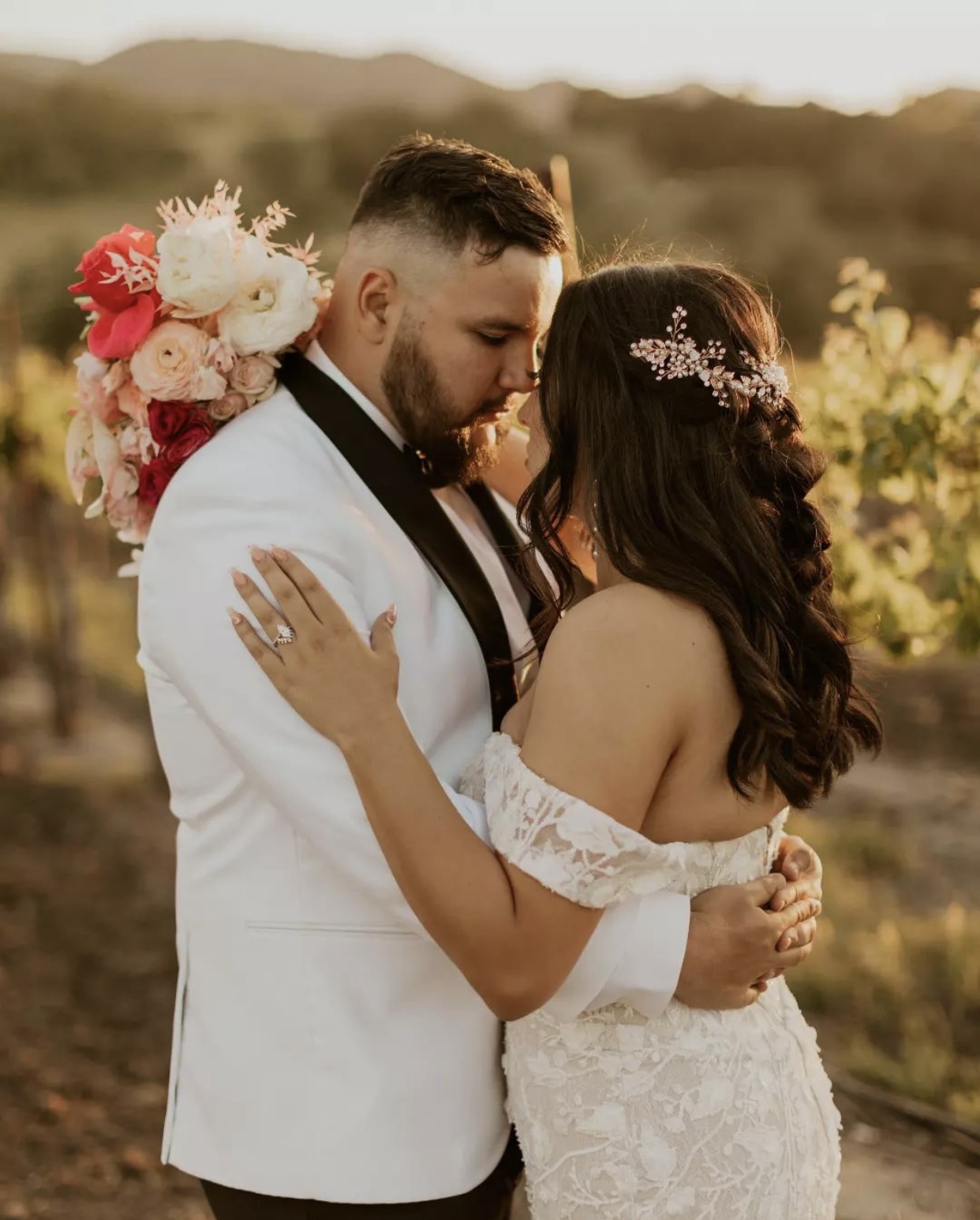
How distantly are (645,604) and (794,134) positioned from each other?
31187 mm

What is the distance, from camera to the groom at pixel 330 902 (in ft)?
6.91

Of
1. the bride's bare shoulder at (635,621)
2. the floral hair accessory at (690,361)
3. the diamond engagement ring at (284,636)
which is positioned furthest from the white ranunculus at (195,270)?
the bride's bare shoulder at (635,621)

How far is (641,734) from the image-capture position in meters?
1.94

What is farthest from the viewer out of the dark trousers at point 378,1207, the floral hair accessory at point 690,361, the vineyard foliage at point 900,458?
the vineyard foliage at point 900,458

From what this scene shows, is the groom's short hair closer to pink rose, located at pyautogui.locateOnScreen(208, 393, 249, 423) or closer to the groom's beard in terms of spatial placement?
the groom's beard

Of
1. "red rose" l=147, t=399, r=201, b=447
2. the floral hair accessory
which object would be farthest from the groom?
the floral hair accessory

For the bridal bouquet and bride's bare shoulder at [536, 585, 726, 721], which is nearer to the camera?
bride's bare shoulder at [536, 585, 726, 721]

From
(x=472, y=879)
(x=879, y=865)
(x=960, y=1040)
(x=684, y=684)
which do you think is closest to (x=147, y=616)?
(x=472, y=879)

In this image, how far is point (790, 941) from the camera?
2.25m

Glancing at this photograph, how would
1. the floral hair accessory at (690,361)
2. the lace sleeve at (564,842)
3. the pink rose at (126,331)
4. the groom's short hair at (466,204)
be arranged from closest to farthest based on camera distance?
the lace sleeve at (564,842) < the floral hair accessory at (690,361) < the pink rose at (126,331) < the groom's short hair at (466,204)

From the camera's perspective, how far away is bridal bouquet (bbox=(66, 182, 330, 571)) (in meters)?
2.32

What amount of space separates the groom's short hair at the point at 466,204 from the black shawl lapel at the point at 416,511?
1.27ft

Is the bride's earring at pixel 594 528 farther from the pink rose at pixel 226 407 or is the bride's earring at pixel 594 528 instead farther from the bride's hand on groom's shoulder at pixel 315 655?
the pink rose at pixel 226 407

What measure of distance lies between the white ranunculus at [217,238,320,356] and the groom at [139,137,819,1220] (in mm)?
110
